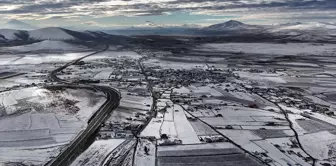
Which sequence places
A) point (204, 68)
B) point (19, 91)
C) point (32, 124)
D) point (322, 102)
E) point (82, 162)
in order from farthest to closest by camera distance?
1. point (204, 68)
2. point (19, 91)
3. point (322, 102)
4. point (32, 124)
5. point (82, 162)

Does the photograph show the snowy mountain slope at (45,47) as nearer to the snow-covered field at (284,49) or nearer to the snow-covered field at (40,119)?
the snow-covered field at (284,49)

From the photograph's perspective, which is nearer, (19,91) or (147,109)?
(147,109)

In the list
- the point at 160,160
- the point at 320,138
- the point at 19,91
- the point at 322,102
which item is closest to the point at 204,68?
the point at 322,102

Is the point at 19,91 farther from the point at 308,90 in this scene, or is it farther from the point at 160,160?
the point at 308,90

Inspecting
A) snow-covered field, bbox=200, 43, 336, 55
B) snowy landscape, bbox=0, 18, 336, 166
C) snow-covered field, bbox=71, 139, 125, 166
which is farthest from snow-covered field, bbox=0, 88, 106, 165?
snow-covered field, bbox=200, 43, 336, 55

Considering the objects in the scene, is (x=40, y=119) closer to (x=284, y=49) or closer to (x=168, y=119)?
(x=168, y=119)

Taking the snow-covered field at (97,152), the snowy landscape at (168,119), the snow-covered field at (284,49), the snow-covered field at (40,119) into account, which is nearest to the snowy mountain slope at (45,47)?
the snow-covered field at (284,49)

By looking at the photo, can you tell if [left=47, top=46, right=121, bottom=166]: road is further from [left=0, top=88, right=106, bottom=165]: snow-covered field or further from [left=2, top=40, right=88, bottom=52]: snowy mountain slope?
[left=2, top=40, right=88, bottom=52]: snowy mountain slope

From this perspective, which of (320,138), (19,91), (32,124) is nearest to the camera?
(320,138)

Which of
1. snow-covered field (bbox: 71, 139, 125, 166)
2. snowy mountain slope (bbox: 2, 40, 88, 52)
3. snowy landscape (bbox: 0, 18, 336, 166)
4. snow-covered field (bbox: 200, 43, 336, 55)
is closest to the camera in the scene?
snow-covered field (bbox: 71, 139, 125, 166)

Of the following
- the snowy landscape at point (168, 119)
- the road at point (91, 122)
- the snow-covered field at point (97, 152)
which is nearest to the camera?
the snow-covered field at point (97, 152)

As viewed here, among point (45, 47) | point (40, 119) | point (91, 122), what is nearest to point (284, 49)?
point (45, 47)
